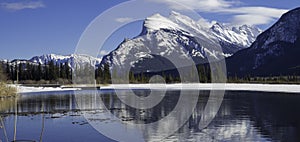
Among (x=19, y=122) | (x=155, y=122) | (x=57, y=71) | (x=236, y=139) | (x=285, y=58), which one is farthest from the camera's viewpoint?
(x=285, y=58)

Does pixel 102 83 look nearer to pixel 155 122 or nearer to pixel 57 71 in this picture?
pixel 57 71

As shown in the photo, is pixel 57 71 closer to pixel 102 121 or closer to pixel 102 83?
pixel 102 83

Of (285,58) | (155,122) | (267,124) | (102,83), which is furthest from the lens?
(285,58)

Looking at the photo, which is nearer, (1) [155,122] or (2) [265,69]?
(1) [155,122]

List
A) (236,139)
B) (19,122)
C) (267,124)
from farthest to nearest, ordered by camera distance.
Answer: (19,122) → (267,124) → (236,139)

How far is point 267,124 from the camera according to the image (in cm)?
1672

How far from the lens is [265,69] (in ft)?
630

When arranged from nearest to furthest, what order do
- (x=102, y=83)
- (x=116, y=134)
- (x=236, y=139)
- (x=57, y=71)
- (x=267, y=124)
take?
(x=236, y=139)
(x=116, y=134)
(x=267, y=124)
(x=102, y=83)
(x=57, y=71)

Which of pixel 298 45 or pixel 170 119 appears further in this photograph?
pixel 298 45

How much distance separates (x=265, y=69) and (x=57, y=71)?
12025cm

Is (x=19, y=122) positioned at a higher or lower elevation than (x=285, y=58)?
lower

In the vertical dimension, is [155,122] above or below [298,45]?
below

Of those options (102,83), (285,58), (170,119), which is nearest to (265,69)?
(285,58)

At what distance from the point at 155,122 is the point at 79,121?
12.8 feet
